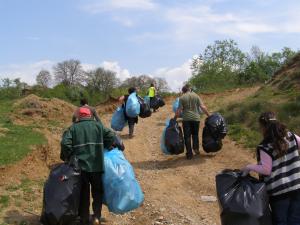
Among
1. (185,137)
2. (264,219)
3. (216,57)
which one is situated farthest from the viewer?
(216,57)

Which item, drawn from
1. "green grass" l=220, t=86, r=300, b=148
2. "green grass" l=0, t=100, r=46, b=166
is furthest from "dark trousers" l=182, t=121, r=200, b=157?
"green grass" l=0, t=100, r=46, b=166

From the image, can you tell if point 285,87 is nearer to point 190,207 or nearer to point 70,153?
point 190,207

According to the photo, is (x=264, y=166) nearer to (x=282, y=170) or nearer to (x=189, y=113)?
(x=282, y=170)

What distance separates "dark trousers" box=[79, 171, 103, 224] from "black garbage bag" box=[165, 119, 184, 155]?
4330 millimetres

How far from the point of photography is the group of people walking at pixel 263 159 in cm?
491

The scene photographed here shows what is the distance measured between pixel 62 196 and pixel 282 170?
2711 millimetres

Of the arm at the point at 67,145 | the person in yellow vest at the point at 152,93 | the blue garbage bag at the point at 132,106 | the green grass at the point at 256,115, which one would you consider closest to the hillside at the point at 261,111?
the green grass at the point at 256,115

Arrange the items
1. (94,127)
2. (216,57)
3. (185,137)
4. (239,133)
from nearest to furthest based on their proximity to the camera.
Result: (94,127) → (185,137) → (239,133) → (216,57)

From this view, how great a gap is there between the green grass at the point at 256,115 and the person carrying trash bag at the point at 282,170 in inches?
301

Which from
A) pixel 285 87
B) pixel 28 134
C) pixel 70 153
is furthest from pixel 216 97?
pixel 70 153

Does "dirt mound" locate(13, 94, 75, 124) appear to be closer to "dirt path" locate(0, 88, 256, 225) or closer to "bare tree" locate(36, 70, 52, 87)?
Result: "dirt path" locate(0, 88, 256, 225)

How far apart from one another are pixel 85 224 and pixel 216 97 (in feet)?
82.2

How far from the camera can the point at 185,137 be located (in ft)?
37.3

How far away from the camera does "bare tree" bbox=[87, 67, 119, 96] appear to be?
51812 millimetres
